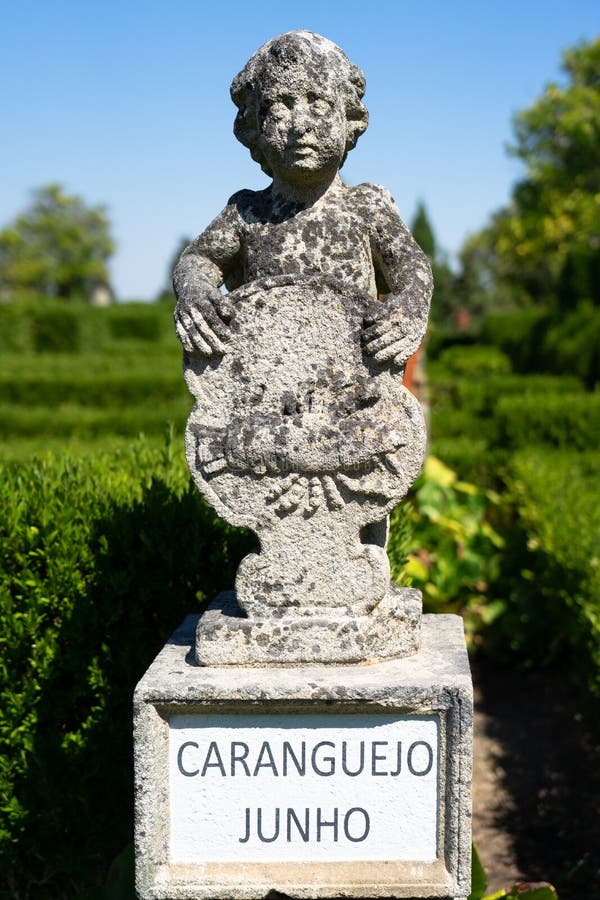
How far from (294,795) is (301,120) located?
1838 millimetres

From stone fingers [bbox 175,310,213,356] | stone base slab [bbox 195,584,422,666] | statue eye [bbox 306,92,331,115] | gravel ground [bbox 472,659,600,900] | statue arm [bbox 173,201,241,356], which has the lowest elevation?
gravel ground [bbox 472,659,600,900]

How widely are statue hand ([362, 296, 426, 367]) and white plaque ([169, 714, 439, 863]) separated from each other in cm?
98

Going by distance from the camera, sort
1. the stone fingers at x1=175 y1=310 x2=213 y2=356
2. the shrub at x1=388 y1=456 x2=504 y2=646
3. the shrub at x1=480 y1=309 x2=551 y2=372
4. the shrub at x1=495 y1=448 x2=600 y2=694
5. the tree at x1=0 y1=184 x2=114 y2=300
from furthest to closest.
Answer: the tree at x1=0 y1=184 x2=114 y2=300 → the shrub at x1=480 y1=309 x2=551 y2=372 → the shrub at x1=388 y1=456 x2=504 y2=646 → the shrub at x1=495 y1=448 x2=600 y2=694 → the stone fingers at x1=175 y1=310 x2=213 y2=356

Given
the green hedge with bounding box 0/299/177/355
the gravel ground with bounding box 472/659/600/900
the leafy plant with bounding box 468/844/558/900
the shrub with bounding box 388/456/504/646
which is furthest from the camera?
the green hedge with bounding box 0/299/177/355

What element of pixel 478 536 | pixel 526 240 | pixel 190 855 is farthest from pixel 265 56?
pixel 526 240

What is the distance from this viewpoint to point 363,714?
250 centimetres

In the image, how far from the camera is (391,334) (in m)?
2.54

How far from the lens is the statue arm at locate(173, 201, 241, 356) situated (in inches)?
102

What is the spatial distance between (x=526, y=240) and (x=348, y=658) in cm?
3183

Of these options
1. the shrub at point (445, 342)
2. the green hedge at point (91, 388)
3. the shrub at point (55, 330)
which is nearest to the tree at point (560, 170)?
the shrub at point (445, 342)

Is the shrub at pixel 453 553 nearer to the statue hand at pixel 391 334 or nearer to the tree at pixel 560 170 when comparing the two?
the statue hand at pixel 391 334

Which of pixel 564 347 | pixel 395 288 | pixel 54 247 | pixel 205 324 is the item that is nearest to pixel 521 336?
pixel 564 347

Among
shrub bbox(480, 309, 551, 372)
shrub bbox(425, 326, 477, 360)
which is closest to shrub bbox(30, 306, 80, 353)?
shrub bbox(425, 326, 477, 360)

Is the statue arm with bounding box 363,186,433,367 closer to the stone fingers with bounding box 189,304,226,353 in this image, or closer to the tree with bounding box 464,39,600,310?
the stone fingers with bounding box 189,304,226,353
